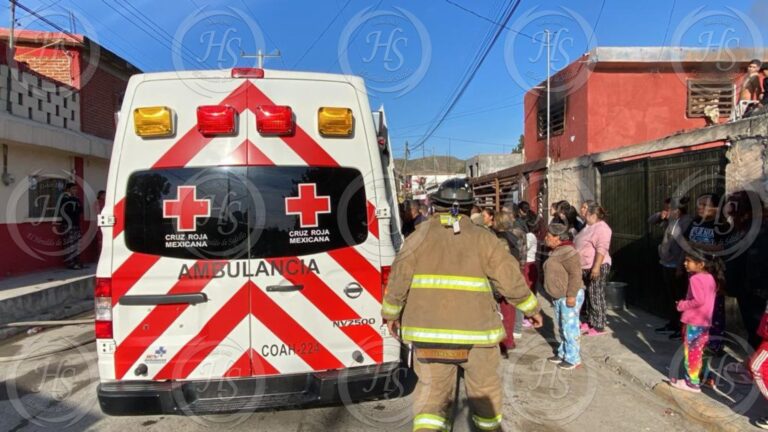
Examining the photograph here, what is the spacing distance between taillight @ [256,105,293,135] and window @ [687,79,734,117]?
14.7m

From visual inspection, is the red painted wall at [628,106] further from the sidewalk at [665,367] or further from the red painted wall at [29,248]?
the red painted wall at [29,248]

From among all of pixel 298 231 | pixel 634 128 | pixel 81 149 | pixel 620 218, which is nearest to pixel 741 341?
pixel 620 218

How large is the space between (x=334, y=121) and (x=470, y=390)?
1865 mm

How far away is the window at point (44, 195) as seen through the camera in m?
10.6

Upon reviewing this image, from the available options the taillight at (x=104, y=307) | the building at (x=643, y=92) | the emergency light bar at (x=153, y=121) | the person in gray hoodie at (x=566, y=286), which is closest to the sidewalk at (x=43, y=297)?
the taillight at (x=104, y=307)

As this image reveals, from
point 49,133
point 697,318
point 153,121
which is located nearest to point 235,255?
point 153,121

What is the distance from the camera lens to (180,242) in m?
3.31

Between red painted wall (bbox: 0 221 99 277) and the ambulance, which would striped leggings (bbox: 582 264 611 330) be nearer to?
the ambulance

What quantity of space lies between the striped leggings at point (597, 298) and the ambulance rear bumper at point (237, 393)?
13.3ft

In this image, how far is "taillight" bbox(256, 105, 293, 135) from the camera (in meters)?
3.32

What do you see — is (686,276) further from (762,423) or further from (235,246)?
(235,246)

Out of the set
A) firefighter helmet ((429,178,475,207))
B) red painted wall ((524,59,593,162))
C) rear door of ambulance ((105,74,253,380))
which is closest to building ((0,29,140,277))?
rear door of ambulance ((105,74,253,380))

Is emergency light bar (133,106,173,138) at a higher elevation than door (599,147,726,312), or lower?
higher

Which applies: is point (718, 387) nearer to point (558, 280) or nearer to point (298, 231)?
point (558, 280)
